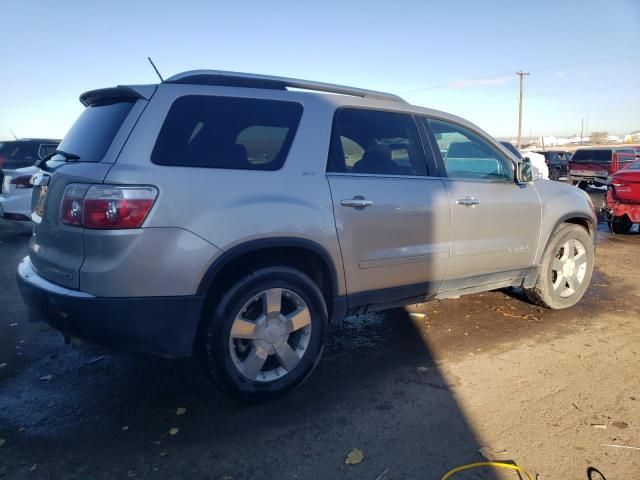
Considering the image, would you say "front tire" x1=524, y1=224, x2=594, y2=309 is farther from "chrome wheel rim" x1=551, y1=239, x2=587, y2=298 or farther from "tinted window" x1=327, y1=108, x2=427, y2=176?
"tinted window" x1=327, y1=108, x2=427, y2=176

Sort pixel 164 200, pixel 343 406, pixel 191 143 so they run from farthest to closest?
pixel 343 406, pixel 191 143, pixel 164 200

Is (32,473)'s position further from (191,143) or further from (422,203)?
(422,203)

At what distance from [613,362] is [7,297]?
595 centimetres

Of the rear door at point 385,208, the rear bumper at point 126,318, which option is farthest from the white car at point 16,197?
the rear door at point 385,208

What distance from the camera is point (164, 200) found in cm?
258

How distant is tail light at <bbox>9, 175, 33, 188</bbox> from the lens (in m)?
7.95

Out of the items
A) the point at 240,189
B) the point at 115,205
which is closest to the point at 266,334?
the point at 240,189

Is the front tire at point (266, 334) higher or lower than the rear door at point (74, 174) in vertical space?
lower

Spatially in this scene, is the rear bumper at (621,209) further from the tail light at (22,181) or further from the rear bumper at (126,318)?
the tail light at (22,181)

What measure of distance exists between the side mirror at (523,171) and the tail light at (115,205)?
3.13 m

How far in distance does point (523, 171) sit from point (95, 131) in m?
3.44

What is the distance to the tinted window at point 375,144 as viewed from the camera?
3318 mm

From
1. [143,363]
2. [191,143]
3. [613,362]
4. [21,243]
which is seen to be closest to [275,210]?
[191,143]

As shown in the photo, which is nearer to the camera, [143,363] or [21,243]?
[143,363]
